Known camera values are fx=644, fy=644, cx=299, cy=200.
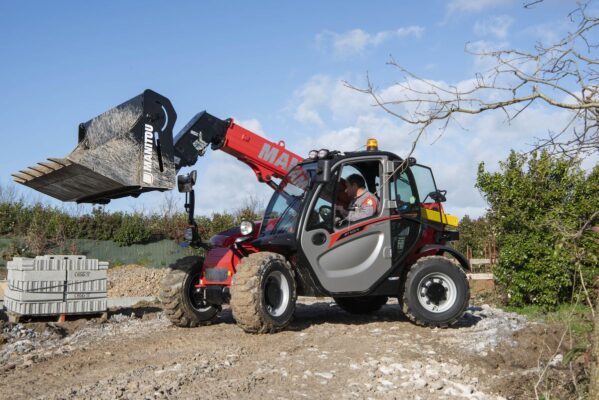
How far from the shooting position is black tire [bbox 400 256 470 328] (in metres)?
8.46

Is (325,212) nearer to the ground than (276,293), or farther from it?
farther from it

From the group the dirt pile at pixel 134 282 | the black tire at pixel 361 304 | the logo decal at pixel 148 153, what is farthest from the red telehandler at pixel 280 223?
the dirt pile at pixel 134 282

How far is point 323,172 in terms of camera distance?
8188mm

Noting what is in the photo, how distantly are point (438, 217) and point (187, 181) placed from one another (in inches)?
144

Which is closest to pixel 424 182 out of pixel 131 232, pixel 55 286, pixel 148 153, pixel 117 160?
pixel 148 153

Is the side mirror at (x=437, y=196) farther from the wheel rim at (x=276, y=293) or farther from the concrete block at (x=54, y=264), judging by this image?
the concrete block at (x=54, y=264)

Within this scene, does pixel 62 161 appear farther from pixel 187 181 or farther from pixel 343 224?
pixel 343 224

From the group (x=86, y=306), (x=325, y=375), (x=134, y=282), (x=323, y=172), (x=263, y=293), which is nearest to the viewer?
(x=325, y=375)

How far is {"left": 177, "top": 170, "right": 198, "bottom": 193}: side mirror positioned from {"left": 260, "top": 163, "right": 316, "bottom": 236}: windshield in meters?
1.18

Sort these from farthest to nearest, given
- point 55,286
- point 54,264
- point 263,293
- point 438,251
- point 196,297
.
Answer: point 54,264, point 55,286, point 438,251, point 196,297, point 263,293

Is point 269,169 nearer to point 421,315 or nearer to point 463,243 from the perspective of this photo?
point 421,315

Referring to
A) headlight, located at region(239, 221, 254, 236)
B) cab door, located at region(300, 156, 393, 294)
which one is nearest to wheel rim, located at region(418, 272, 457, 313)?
cab door, located at region(300, 156, 393, 294)

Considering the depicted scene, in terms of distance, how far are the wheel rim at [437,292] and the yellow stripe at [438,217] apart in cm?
93

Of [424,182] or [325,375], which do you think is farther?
[424,182]
